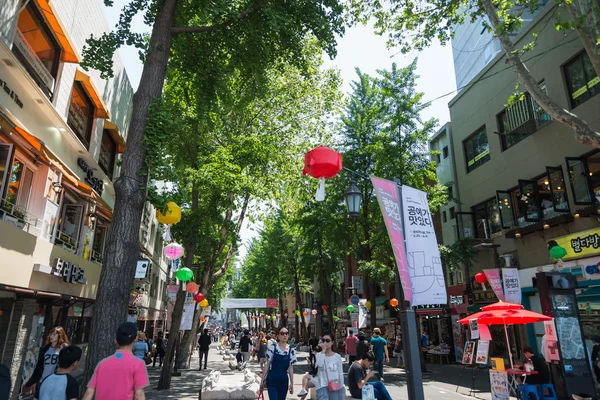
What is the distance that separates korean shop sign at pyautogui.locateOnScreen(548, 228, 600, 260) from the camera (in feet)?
45.5

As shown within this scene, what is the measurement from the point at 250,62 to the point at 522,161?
13851 millimetres

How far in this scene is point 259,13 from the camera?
9.18 m

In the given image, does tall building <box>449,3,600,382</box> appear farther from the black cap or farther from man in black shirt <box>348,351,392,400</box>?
the black cap

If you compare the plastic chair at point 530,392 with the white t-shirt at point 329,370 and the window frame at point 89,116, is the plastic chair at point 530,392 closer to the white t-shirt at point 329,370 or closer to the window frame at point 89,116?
the white t-shirt at point 329,370

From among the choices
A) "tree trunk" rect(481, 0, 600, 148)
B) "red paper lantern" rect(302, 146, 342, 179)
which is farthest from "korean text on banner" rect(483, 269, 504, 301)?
"red paper lantern" rect(302, 146, 342, 179)

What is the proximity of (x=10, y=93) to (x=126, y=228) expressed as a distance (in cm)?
499

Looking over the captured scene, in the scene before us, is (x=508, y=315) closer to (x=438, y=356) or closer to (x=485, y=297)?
(x=485, y=297)

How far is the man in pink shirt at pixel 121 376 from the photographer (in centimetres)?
416

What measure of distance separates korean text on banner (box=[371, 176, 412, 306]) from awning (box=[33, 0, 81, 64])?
30.1 feet

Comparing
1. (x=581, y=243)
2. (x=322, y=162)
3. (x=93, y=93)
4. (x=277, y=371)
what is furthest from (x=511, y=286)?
(x=93, y=93)

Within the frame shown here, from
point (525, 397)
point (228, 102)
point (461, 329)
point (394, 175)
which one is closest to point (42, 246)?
point (228, 102)

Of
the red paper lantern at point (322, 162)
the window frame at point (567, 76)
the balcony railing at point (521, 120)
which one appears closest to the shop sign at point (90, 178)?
the red paper lantern at point (322, 162)

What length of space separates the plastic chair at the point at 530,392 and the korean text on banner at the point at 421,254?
16.4ft

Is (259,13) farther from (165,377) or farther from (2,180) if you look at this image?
(165,377)
